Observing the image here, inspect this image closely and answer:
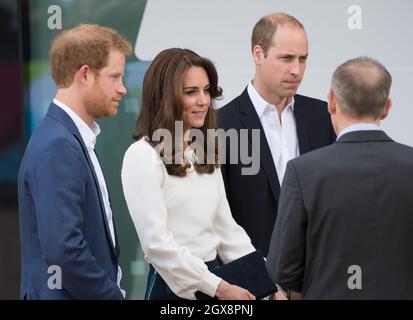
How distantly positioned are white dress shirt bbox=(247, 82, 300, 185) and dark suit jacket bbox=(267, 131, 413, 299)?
139 centimetres

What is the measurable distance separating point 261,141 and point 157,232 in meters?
1.10

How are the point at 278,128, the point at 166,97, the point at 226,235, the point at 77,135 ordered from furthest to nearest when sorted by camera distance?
the point at 278,128, the point at 226,235, the point at 166,97, the point at 77,135

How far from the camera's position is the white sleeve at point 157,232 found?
12.5 feet

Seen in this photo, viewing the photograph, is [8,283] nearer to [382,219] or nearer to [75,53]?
[75,53]

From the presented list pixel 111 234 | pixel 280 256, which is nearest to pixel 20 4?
pixel 111 234

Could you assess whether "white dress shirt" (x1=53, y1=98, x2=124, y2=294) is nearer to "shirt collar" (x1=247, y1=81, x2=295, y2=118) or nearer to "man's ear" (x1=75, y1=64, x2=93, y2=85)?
"man's ear" (x1=75, y1=64, x2=93, y2=85)

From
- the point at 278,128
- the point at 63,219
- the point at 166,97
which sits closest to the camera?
the point at 63,219

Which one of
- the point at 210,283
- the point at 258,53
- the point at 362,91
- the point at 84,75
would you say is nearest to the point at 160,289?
the point at 210,283

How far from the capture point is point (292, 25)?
493 centimetres

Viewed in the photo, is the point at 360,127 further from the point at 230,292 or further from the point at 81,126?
the point at 81,126

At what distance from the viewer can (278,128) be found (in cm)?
483

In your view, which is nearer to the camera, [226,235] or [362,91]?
[362,91]

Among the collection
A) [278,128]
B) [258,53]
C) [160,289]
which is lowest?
[160,289]
